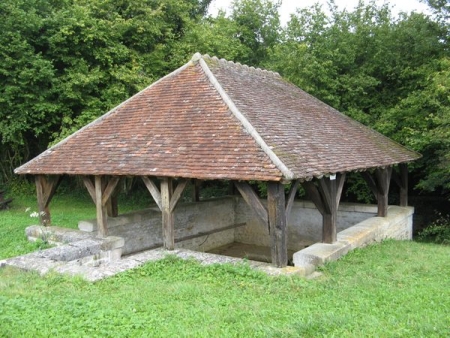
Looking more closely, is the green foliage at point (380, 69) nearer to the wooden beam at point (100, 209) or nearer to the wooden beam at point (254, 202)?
the wooden beam at point (254, 202)

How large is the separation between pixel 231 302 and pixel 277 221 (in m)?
1.83

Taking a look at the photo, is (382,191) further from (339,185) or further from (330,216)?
(330,216)

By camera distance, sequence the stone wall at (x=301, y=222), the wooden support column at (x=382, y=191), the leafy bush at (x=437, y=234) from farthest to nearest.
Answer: the leafy bush at (x=437, y=234) < the stone wall at (x=301, y=222) < the wooden support column at (x=382, y=191)

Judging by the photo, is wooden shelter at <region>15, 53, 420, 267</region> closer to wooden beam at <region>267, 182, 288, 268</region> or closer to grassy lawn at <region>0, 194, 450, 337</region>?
wooden beam at <region>267, 182, 288, 268</region>

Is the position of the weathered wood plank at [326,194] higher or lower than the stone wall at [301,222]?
higher

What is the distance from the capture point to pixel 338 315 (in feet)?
14.2

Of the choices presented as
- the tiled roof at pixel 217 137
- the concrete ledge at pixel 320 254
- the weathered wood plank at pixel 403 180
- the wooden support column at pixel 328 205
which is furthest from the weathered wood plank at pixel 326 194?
the weathered wood plank at pixel 403 180

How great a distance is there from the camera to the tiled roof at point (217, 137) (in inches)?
262

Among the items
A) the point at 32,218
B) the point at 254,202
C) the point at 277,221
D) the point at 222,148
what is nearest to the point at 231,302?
the point at 277,221

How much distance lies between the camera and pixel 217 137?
23.7ft

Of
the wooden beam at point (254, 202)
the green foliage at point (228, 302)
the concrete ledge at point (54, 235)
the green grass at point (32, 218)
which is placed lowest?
A: the green grass at point (32, 218)

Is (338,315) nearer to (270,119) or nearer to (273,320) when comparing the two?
(273,320)

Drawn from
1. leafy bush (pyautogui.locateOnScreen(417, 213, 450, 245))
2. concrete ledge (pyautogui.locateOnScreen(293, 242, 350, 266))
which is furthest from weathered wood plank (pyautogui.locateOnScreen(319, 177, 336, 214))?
Result: leafy bush (pyautogui.locateOnScreen(417, 213, 450, 245))

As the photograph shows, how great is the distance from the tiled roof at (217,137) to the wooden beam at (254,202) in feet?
1.53
